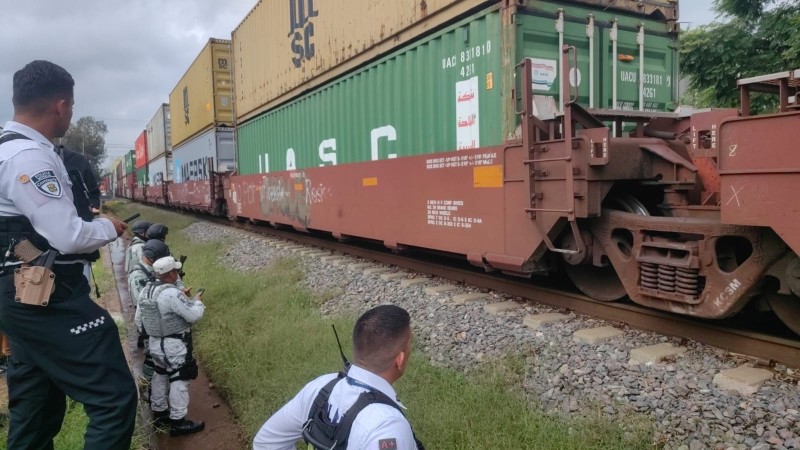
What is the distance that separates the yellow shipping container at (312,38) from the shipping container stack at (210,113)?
133 cm

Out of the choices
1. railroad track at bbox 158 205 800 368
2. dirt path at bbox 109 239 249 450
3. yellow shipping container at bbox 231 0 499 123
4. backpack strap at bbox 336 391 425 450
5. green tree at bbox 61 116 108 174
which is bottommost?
dirt path at bbox 109 239 249 450

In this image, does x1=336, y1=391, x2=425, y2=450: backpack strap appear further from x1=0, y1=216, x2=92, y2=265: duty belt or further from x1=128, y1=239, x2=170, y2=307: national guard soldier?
x1=128, y1=239, x2=170, y2=307: national guard soldier

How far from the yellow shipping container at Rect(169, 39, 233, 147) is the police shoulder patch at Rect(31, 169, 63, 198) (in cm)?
1237

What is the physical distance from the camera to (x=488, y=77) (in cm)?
498

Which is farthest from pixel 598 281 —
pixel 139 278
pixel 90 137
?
pixel 90 137

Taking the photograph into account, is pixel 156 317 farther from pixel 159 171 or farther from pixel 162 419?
pixel 159 171

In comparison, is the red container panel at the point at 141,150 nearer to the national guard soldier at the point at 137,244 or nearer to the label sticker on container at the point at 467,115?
the national guard soldier at the point at 137,244

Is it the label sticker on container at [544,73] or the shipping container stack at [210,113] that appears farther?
the shipping container stack at [210,113]

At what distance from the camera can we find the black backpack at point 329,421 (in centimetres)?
155

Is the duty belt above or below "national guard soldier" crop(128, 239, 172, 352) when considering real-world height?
above

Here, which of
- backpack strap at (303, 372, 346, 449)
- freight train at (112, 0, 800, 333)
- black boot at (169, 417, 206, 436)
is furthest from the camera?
black boot at (169, 417, 206, 436)

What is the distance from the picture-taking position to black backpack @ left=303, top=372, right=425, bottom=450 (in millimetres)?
1552

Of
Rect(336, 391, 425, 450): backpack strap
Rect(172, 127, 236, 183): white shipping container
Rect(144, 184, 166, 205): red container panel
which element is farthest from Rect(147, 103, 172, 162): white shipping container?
Rect(336, 391, 425, 450): backpack strap

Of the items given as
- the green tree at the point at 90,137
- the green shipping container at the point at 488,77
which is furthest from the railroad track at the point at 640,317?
the green tree at the point at 90,137
